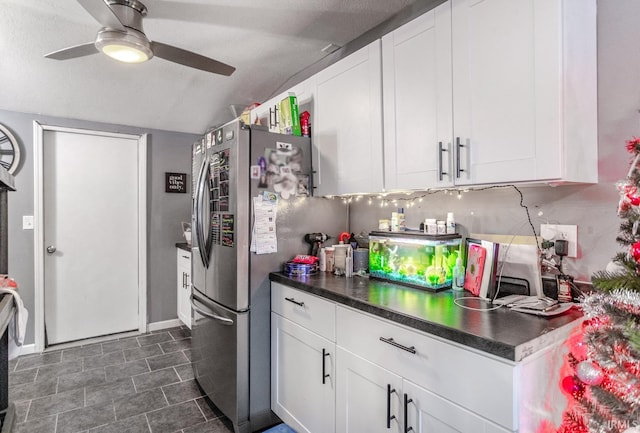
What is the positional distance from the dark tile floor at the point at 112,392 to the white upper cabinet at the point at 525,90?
6.94 feet

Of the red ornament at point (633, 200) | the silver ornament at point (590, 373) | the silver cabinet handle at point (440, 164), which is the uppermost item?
the silver cabinet handle at point (440, 164)

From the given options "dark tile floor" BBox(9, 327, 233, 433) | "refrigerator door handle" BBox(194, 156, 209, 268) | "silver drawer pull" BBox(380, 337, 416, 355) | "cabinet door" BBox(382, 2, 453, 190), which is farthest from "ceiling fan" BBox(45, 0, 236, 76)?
"dark tile floor" BBox(9, 327, 233, 433)

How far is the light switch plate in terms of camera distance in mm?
3183

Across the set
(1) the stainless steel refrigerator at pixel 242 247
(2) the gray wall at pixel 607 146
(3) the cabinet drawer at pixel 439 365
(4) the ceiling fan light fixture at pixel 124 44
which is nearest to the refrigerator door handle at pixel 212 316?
(1) the stainless steel refrigerator at pixel 242 247

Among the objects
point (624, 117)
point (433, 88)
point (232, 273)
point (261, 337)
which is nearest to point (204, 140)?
point (232, 273)

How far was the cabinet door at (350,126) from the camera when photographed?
6.29 feet

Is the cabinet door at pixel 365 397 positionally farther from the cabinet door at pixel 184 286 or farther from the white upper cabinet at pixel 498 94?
the cabinet door at pixel 184 286

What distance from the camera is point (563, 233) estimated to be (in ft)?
4.87

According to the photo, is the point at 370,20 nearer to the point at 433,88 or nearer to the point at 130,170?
the point at 433,88

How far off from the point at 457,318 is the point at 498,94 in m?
0.89

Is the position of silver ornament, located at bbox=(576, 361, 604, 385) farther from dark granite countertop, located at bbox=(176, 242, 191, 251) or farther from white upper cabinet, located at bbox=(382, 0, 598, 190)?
dark granite countertop, located at bbox=(176, 242, 191, 251)

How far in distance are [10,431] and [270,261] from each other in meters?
1.66

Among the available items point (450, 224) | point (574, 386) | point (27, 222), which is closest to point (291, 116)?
point (450, 224)

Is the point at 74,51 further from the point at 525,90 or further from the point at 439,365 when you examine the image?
the point at 439,365
